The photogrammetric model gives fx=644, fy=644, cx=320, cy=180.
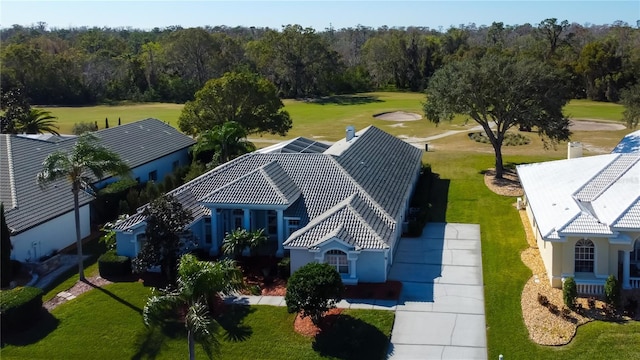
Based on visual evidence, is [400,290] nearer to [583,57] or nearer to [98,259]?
[98,259]

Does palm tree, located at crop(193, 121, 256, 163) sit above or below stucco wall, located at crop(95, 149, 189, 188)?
above

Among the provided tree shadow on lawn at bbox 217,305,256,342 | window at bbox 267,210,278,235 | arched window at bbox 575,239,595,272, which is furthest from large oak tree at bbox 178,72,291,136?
arched window at bbox 575,239,595,272

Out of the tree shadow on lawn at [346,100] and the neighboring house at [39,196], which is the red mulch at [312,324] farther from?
the tree shadow on lawn at [346,100]

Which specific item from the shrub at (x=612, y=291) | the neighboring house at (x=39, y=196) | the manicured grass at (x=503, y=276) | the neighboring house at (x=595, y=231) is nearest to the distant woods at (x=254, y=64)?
the manicured grass at (x=503, y=276)

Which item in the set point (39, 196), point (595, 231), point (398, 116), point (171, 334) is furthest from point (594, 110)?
point (171, 334)

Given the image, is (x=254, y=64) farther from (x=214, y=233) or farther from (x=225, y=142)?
(x=214, y=233)

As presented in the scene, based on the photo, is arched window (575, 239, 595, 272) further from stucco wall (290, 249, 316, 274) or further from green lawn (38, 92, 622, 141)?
green lawn (38, 92, 622, 141)

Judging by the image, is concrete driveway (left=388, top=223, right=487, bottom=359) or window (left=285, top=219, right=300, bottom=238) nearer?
concrete driveway (left=388, top=223, right=487, bottom=359)
